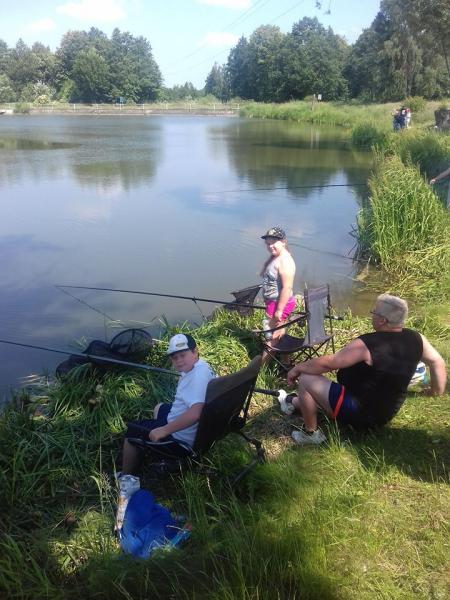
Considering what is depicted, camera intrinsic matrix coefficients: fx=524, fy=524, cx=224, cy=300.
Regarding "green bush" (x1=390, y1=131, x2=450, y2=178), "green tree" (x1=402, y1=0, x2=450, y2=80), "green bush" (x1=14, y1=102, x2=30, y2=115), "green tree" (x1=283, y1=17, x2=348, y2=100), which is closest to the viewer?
"green bush" (x1=390, y1=131, x2=450, y2=178)

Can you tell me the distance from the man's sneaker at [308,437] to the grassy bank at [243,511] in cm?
6

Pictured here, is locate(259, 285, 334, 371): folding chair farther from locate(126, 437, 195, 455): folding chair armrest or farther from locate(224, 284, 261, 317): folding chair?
locate(126, 437, 195, 455): folding chair armrest

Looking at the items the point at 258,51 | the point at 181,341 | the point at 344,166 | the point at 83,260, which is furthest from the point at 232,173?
the point at 258,51

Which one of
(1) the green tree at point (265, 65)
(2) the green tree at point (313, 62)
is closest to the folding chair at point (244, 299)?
(2) the green tree at point (313, 62)

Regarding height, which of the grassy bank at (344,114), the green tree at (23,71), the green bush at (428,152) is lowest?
the green bush at (428,152)

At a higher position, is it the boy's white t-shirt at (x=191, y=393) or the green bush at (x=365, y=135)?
the green bush at (x=365, y=135)

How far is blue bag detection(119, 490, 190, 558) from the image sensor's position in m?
2.52

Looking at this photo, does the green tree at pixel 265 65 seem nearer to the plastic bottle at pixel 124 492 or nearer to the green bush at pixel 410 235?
the green bush at pixel 410 235

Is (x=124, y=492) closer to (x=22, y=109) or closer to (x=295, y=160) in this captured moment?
(x=295, y=160)

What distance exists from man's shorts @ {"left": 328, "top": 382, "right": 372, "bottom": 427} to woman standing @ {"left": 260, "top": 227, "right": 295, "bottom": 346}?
1330 mm

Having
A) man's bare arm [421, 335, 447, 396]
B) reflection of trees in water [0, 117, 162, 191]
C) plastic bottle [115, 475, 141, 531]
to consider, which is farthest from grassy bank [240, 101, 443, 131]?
plastic bottle [115, 475, 141, 531]

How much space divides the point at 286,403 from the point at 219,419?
1.00 m

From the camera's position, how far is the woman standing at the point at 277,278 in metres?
4.36

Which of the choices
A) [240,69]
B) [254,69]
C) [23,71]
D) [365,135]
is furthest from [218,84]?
[365,135]
